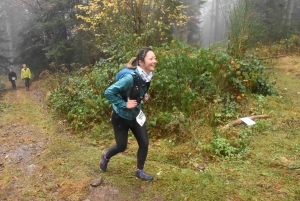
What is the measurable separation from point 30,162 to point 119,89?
295 cm

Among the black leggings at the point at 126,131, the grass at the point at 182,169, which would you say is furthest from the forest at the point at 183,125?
the black leggings at the point at 126,131

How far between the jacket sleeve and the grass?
1383 millimetres

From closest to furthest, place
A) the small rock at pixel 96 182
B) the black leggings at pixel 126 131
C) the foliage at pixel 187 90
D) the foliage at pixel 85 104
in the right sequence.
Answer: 1. the black leggings at pixel 126 131
2. the small rock at pixel 96 182
3. the foliage at pixel 187 90
4. the foliage at pixel 85 104

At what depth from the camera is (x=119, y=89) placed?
3053 millimetres

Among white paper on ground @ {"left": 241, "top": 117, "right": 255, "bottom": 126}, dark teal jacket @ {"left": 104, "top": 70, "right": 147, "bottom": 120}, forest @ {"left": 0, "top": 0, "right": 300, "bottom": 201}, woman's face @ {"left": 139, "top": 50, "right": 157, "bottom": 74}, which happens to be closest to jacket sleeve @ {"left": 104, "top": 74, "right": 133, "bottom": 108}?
dark teal jacket @ {"left": 104, "top": 70, "right": 147, "bottom": 120}

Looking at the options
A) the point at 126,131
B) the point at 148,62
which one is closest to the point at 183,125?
the point at 126,131

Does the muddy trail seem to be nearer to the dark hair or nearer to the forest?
the forest

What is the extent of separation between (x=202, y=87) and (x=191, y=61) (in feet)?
2.51

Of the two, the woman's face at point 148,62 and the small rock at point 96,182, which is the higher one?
the woman's face at point 148,62

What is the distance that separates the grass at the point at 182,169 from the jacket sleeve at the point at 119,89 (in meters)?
1.38

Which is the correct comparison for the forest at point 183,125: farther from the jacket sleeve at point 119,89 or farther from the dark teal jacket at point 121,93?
the jacket sleeve at point 119,89

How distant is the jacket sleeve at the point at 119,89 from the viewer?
304 cm

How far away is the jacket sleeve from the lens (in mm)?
3043

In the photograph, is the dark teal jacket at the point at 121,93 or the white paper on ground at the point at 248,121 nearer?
the dark teal jacket at the point at 121,93
